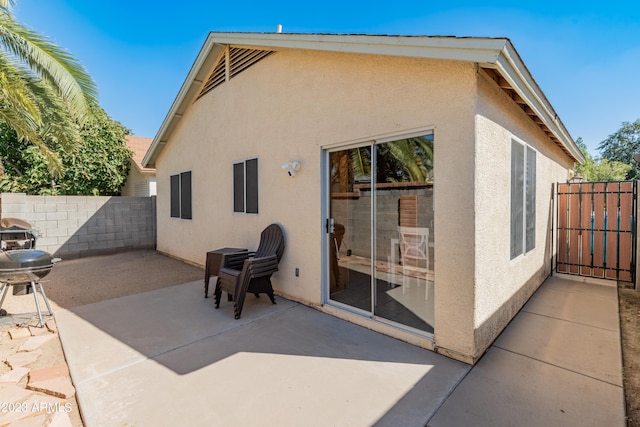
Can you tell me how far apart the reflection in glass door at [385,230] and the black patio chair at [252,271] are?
1.12 metres

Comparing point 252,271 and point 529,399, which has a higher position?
point 252,271

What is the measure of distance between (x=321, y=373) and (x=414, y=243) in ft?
7.56

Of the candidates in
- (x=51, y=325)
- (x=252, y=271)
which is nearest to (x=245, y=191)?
(x=252, y=271)

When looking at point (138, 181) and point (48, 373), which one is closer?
point (48, 373)

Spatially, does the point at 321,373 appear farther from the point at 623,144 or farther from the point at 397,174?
the point at 623,144

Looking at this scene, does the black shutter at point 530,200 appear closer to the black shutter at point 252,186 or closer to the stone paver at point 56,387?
the black shutter at point 252,186

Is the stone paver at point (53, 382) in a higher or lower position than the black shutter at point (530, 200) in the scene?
lower

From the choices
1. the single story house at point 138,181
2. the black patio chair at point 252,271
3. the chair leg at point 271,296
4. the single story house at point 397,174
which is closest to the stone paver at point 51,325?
the black patio chair at point 252,271

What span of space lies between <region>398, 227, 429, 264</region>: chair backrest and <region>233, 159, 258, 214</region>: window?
11.0ft

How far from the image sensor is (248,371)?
138 inches

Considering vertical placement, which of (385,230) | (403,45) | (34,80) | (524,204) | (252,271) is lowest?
(252,271)

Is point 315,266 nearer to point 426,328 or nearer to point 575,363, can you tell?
point 426,328

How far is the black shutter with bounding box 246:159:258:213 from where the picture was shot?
671 cm

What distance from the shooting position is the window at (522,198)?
4773 millimetres
